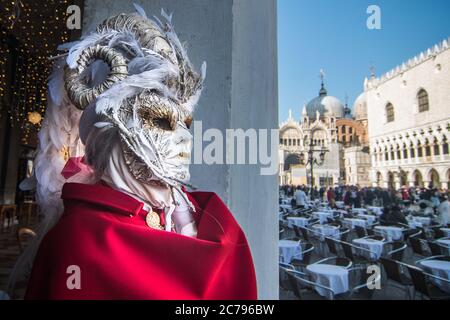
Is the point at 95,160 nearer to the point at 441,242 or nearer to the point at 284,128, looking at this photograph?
the point at 441,242

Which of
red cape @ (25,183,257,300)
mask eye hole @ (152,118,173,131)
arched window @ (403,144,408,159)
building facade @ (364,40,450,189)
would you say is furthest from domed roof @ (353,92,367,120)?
red cape @ (25,183,257,300)

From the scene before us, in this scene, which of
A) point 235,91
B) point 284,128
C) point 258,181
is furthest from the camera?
point 284,128

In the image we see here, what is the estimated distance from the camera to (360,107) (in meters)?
68.6

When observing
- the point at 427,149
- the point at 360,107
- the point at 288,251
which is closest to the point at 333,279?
the point at 288,251

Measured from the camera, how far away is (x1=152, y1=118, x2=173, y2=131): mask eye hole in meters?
0.92

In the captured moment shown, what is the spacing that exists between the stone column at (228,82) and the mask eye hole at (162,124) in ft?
2.18

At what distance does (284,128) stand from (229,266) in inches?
2435

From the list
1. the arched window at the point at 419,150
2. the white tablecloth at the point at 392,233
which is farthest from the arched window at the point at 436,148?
the white tablecloth at the point at 392,233

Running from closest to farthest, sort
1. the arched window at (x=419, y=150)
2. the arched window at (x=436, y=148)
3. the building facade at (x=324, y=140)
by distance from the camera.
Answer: the arched window at (x=436, y=148), the arched window at (x=419, y=150), the building facade at (x=324, y=140)

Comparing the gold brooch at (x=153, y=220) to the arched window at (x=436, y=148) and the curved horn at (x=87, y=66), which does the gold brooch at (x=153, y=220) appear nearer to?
the curved horn at (x=87, y=66)

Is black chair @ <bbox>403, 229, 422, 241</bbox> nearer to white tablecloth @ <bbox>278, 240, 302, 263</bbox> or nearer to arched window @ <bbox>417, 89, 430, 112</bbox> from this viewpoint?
white tablecloth @ <bbox>278, 240, 302, 263</bbox>

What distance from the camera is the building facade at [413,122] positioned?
35.2 metres
